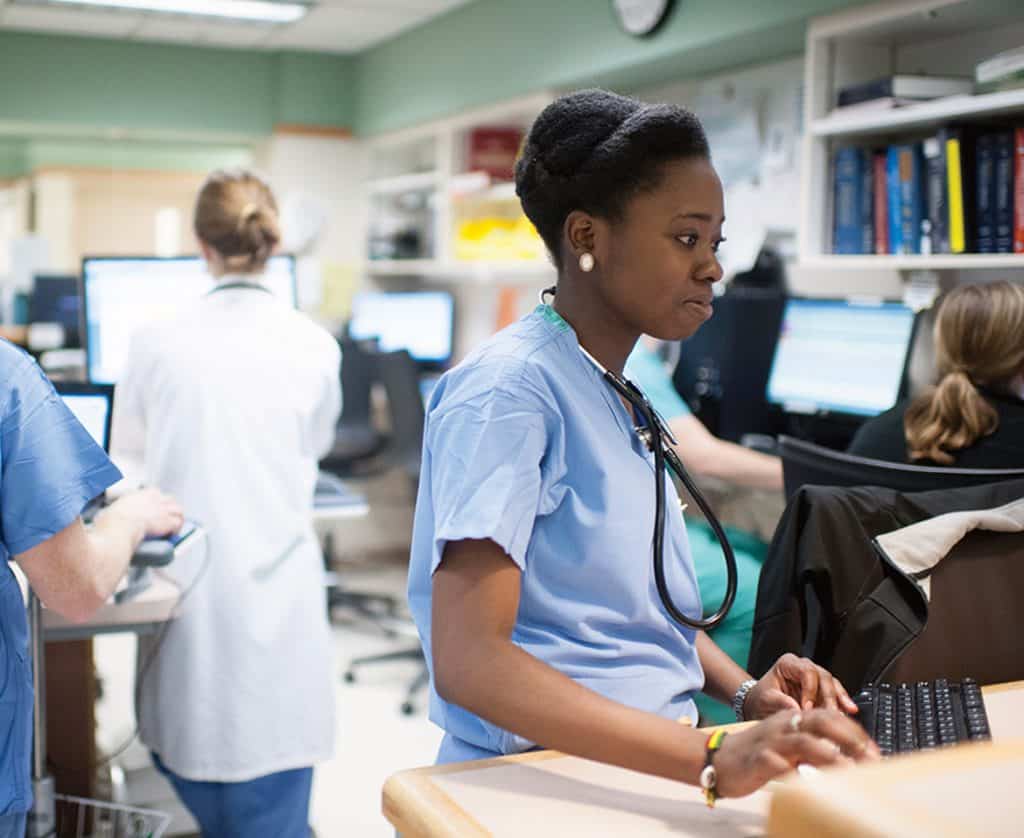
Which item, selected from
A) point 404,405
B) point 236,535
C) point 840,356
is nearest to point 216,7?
point 404,405

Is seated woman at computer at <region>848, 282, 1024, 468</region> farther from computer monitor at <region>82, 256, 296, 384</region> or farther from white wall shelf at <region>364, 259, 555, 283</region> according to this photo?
white wall shelf at <region>364, 259, 555, 283</region>

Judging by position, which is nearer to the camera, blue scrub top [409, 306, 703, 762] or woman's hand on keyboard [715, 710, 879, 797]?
woman's hand on keyboard [715, 710, 879, 797]

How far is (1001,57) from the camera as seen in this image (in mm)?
2508

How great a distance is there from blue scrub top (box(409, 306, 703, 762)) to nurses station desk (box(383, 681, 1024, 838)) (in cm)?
9

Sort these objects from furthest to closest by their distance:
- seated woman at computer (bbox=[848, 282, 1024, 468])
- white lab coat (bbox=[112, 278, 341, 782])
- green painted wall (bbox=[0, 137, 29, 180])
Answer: green painted wall (bbox=[0, 137, 29, 180])
white lab coat (bbox=[112, 278, 341, 782])
seated woman at computer (bbox=[848, 282, 1024, 468])

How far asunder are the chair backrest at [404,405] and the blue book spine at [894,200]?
180cm

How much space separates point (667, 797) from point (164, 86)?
5.96 meters

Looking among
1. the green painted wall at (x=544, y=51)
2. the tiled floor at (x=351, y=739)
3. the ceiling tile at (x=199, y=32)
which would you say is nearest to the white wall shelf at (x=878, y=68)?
the green painted wall at (x=544, y=51)

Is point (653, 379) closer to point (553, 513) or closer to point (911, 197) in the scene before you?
point (911, 197)

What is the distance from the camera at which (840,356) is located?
121 inches

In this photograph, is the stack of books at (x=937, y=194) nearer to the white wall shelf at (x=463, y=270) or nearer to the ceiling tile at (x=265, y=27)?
the white wall shelf at (x=463, y=270)

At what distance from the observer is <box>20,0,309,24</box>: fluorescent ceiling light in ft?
17.3

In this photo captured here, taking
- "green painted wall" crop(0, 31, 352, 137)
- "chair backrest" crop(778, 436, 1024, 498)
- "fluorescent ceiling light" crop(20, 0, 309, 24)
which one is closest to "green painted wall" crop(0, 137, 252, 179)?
"green painted wall" crop(0, 31, 352, 137)

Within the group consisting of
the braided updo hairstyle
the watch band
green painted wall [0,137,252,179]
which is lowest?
the watch band
